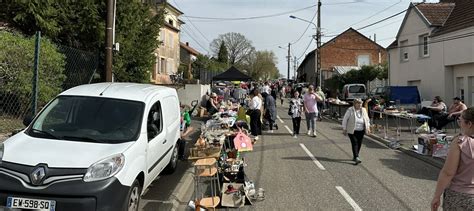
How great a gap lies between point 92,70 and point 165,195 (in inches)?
320

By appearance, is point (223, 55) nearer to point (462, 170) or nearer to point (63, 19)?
point (63, 19)

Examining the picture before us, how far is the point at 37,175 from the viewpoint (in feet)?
16.4

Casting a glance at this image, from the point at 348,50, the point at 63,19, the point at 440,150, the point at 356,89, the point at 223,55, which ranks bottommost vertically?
the point at 440,150

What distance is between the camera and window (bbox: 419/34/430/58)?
83.1ft

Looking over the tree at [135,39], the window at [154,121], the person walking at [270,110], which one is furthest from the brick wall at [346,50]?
the window at [154,121]

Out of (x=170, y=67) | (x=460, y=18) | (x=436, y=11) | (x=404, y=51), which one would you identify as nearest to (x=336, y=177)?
(x=460, y=18)

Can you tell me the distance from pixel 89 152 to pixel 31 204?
877mm

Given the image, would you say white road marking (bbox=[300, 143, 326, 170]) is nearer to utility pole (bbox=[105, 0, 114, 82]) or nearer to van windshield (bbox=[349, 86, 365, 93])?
utility pole (bbox=[105, 0, 114, 82])

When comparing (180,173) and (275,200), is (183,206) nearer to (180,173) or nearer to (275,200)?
(275,200)

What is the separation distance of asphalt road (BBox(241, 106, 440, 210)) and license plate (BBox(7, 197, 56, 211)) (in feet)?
10.1

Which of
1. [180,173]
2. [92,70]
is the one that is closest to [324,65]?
[92,70]

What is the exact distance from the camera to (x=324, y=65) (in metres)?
60.9

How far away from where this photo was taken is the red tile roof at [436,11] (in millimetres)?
24531

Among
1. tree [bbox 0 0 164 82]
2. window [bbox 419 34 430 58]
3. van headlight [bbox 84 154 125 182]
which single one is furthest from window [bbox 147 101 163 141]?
window [bbox 419 34 430 58]
